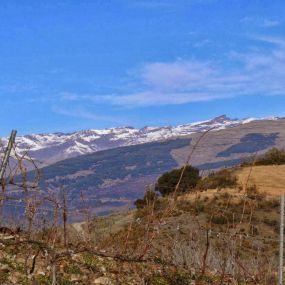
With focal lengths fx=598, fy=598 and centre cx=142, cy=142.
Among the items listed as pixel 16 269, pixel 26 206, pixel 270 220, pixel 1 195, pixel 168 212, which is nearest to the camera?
pixel 1 195

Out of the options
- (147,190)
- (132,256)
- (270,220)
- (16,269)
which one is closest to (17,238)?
(16,269)

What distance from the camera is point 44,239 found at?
8.95 metres

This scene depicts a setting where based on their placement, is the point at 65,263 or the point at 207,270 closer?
the point at 65,263

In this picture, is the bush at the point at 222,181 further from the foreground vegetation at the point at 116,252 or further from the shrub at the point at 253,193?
the foreground vegetation at the point at 116,252

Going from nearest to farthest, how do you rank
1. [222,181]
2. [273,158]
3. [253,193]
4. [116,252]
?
[116,252], [253,193], [222,181], [273,158]

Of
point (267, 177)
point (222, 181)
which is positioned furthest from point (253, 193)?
point (267, 177)

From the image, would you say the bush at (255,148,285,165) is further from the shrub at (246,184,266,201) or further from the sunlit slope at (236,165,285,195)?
the shrub at (246,184,266,201)

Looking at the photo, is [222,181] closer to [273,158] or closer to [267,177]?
[267,177]

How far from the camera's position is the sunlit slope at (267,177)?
158 ft

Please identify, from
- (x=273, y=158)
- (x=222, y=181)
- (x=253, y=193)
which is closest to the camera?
(x=253, y=193)

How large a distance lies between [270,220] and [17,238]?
3294cm

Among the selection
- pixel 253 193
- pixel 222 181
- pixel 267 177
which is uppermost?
pixel 222 181

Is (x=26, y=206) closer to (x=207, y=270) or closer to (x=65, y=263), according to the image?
(x=65, y=263)

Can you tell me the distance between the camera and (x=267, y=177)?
5184 cm
